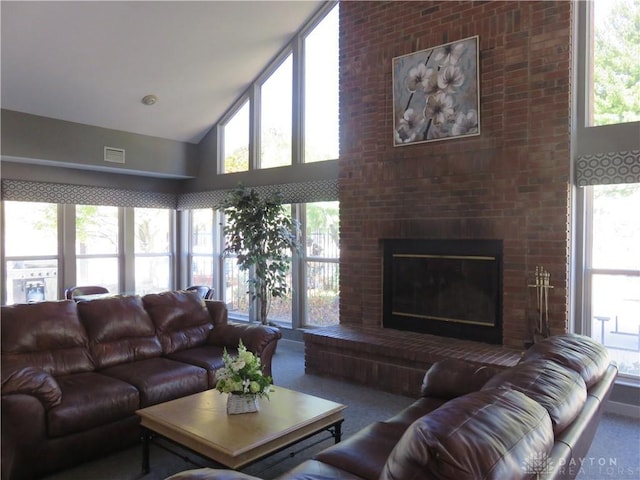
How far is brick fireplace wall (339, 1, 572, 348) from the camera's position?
3904mm

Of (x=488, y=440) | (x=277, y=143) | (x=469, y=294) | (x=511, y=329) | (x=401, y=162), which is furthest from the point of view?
(x=277, y=143)

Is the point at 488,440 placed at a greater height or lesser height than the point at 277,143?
lesser

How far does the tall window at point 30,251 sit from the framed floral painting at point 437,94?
16.0 feet

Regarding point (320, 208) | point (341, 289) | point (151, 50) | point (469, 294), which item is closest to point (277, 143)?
point (320, 208)

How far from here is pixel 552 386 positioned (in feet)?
5.73

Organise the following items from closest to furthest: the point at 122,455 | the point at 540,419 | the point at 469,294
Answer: the point at 540,419, the point at 122,455, the point at 469,294

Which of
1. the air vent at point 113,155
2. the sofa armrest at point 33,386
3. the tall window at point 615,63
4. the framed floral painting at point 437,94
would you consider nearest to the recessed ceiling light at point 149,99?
the air vent at point 113,155

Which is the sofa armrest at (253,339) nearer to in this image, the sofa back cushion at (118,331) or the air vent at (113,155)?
the sofa back cushion at (118,331)

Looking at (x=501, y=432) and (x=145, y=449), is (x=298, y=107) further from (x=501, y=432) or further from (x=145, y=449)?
(x=501, y=432)

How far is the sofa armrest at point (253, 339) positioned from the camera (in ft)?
13.0

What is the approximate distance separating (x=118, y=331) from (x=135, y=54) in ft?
10.8

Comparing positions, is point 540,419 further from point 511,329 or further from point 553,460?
point 511,329

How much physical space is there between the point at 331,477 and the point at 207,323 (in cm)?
285

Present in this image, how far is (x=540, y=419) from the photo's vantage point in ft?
4.62
